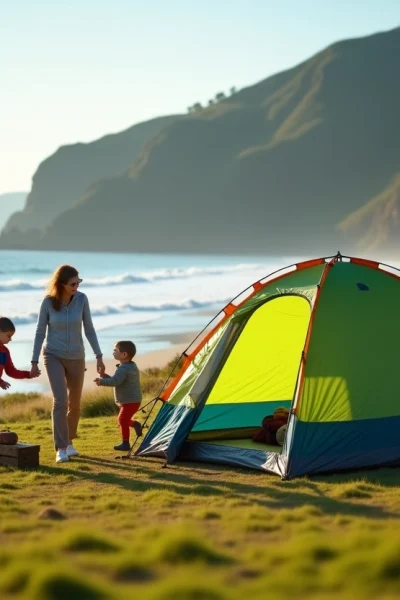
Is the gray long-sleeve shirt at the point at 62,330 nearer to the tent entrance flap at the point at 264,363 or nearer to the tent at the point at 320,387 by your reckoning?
the tent at the point at 320,387

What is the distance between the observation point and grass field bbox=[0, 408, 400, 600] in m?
5.07

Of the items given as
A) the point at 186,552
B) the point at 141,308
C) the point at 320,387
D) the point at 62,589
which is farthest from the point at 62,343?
the point at 141,308

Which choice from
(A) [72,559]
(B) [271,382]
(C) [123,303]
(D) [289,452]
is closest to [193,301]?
(C) [123,303]

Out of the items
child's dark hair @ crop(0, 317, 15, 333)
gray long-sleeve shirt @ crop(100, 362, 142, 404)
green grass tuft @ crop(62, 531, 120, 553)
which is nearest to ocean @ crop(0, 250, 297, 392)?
gray long-sleeve shirt @ crop(100, 362, 142, 404)

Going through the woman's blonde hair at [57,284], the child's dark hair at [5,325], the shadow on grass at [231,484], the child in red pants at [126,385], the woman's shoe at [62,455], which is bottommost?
the shadow on grass at [231,484]

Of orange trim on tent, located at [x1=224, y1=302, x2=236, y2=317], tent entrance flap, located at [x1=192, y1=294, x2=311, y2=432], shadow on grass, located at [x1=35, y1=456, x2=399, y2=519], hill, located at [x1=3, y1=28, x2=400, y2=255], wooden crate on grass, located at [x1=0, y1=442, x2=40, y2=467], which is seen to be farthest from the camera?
hill, located at [x1=3, y1=28, x2=400, y2=255]

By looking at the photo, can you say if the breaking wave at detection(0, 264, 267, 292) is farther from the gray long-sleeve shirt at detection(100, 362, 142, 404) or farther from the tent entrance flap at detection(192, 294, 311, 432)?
the gray long-sleeve shirt at detection(100, 362, 142, 404)

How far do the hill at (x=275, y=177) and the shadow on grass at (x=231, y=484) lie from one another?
130540 millimetres

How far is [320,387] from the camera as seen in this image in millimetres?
8875

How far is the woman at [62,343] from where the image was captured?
9.45 meters

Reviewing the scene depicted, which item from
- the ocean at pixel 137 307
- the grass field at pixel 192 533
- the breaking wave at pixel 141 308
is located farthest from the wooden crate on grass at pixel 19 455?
the breaking wave at pixel 141 308

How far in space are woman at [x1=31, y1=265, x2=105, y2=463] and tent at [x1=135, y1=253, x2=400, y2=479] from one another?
0.87 m

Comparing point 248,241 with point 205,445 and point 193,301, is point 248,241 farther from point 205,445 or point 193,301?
point 205,445

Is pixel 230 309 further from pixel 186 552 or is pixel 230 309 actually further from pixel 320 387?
pixel 186 552
